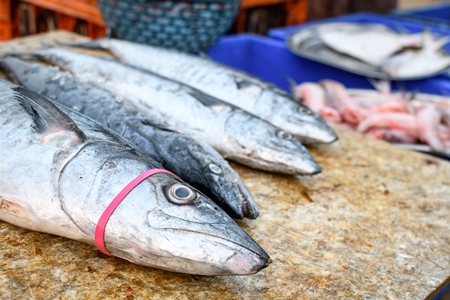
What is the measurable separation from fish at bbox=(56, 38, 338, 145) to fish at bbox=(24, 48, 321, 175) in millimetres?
277

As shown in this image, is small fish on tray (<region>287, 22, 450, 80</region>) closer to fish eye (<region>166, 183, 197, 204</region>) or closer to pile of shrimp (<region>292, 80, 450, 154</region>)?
pile of shrimp (<region>292, 80, 450, 154</region>)

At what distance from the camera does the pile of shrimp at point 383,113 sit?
155 inches

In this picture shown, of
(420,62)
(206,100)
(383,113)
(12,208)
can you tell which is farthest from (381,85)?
(12,208)

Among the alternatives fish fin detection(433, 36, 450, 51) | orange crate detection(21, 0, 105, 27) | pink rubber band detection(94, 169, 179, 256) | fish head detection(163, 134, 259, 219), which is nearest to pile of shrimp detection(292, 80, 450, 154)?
fish fin detection(433, 36, 450, 51)

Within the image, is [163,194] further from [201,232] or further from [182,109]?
[182,109]

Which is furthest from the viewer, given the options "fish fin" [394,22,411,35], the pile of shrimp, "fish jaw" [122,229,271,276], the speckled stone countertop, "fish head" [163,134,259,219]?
"fish fin" [394,22,411,35]

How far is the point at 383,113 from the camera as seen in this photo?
13.5 feet

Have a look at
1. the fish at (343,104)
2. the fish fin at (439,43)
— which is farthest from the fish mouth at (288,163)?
the fish fin at (439,43)

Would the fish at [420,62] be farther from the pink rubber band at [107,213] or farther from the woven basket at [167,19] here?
the pink rubber band at [107,213]

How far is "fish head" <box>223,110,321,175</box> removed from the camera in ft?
8.24

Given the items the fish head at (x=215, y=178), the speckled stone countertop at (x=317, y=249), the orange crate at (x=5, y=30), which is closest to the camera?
the speckled stone countertop at (x=317, y=249)

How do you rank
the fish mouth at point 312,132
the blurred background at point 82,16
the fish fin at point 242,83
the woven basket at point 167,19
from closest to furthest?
1. the fish mouth at point 312,132
2. the fish fin at point 242,83
3. the woven basket at point 167,19
4. the blurred background at point 82,16

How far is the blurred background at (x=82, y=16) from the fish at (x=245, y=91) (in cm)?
186

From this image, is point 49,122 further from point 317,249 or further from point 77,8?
point 77,8
